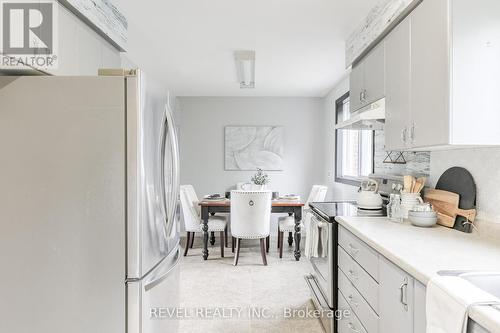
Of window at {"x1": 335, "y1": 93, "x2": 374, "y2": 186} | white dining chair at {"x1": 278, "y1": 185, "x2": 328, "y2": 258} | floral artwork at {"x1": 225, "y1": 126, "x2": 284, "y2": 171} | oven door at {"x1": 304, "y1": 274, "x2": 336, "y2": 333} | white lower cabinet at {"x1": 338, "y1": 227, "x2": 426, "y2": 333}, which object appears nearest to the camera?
white lower cabinet at {"x1": 338, "y1": 227, "x2": 426, "y2": 333}

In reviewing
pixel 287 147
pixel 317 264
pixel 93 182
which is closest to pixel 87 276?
pixel 93 182

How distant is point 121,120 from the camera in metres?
1.38

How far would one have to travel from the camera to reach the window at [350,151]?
3.57 m

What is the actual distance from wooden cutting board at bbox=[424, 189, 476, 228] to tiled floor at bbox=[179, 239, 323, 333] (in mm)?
1248

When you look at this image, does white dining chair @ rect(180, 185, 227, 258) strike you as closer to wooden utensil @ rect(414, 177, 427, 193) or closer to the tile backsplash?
the tile backsplash

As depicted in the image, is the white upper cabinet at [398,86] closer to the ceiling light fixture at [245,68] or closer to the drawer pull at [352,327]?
the drawer pull at [352,327]

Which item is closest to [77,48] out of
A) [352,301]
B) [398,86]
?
[398,86]

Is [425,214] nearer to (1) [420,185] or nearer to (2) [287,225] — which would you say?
(1) [420,185]

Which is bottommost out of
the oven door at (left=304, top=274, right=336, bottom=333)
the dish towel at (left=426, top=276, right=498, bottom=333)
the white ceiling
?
the oven door at (left=304, top=274, right=336, bottom=333)

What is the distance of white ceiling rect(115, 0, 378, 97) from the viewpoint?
7.22ft

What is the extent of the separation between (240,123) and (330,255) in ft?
11.5

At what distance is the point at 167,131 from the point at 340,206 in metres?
1.67

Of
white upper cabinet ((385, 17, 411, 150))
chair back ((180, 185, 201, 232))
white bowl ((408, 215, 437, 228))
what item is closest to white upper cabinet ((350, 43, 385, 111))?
white upper cabinet ((385, 17, 411, 150))

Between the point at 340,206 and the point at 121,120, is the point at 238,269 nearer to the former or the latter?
the point at 340,206
